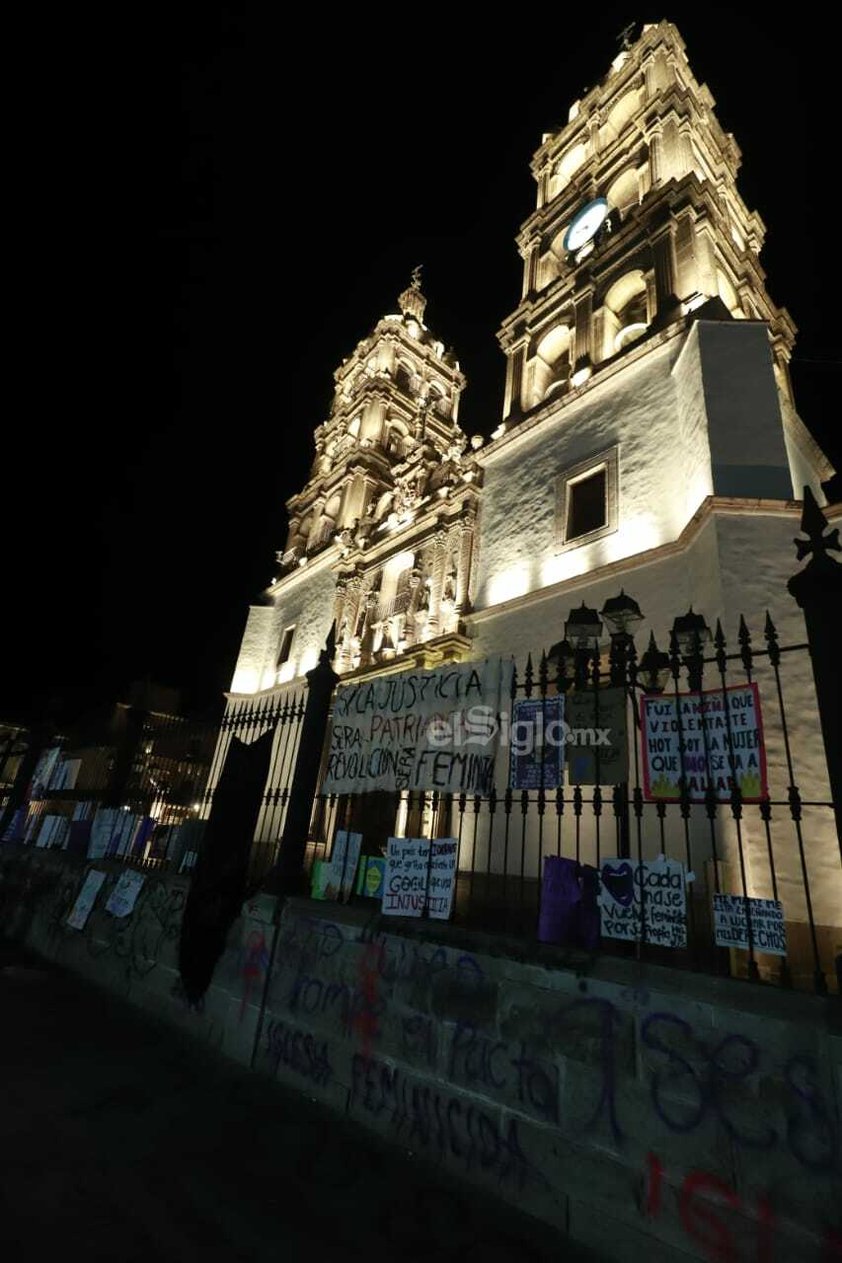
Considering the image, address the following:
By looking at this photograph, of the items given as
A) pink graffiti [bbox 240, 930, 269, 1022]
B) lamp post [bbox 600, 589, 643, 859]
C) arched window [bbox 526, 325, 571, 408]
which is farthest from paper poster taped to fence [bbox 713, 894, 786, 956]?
arched window [bbox 526, 325, 571, 408]

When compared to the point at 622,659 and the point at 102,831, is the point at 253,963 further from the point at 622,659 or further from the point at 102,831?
the point at 102,831

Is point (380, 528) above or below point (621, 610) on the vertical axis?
above

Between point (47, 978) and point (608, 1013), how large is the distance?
835cm

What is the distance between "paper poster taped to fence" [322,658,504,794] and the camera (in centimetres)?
670

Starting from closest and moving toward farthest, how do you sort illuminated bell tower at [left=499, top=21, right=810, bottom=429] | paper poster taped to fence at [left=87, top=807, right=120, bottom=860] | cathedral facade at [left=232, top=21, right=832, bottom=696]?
paper poster taped to fence at [left=87, top=807, right=120, bottom=860], cathedral facade at [left=232, top=21, right=832, bottom=696], illuminated bell tower at [left=499, top=21, right=810, bottom=429]

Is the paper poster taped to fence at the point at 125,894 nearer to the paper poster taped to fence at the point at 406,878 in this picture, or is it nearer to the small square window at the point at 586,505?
the paper poster taped to fence at the point at 406,878

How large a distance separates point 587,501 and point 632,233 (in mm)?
10102

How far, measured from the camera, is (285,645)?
25.1m

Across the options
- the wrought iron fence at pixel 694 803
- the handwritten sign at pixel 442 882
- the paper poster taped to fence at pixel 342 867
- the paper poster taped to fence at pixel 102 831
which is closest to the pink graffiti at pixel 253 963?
the paper poster taped to fence at pixel 342 867

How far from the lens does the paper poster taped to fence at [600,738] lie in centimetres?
571

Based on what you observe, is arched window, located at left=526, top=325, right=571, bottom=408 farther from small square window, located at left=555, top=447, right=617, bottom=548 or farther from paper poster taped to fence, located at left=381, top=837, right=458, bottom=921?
paper poster taped to fence, located at left=381, top=837, right=458, bottom=921

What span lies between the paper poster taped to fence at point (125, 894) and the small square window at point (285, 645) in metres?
16.0

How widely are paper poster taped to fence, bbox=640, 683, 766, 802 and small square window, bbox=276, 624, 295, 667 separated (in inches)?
810

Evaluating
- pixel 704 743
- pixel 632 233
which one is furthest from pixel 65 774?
pixel 632 233
